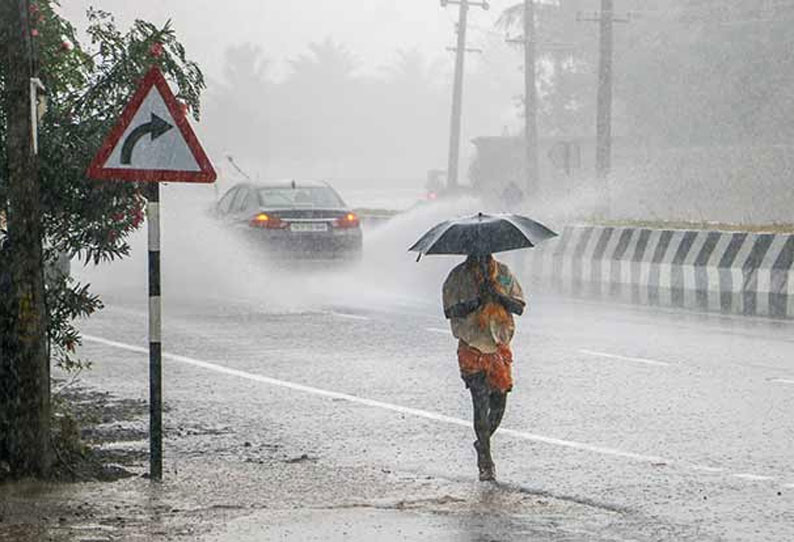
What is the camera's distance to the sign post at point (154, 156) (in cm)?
955

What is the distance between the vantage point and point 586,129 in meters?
69.9

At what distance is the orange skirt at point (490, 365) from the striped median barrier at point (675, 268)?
440 inches

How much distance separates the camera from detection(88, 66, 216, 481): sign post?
9.55 metres

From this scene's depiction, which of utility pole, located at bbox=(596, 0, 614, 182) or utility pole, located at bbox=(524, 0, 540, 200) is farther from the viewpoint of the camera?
utility pole, located at bbox=(524, 0, 540, 200)

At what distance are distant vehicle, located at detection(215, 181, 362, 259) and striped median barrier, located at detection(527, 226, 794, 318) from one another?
3.37 metres

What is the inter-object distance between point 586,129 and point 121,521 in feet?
205

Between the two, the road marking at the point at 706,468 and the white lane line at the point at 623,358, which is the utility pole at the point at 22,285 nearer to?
the road marking at the point at 706,468

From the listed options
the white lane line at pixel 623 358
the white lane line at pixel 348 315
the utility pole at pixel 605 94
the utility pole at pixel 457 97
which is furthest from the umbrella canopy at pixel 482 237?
the utility pole at pixel 457 97

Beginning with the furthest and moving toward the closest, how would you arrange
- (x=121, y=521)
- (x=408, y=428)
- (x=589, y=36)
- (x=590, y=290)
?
(x=589, y=36)
(x=590, y=290)
(x=408, y=428)
(x=121, y=521)

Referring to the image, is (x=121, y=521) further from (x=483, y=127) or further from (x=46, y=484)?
(x=483, y=127)

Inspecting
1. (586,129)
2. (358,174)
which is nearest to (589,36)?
(586,129)

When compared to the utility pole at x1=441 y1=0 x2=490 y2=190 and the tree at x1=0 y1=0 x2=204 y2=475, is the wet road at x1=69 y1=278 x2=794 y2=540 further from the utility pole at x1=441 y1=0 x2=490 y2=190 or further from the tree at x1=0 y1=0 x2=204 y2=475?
the utility pole at x1=441 y1=0 x2=490 y2=190

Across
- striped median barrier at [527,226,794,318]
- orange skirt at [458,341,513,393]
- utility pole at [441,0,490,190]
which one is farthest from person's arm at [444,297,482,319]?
utility pole at [441,0,490,190]

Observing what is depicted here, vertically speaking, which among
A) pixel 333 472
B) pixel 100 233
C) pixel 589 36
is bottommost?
pixel 333 472
